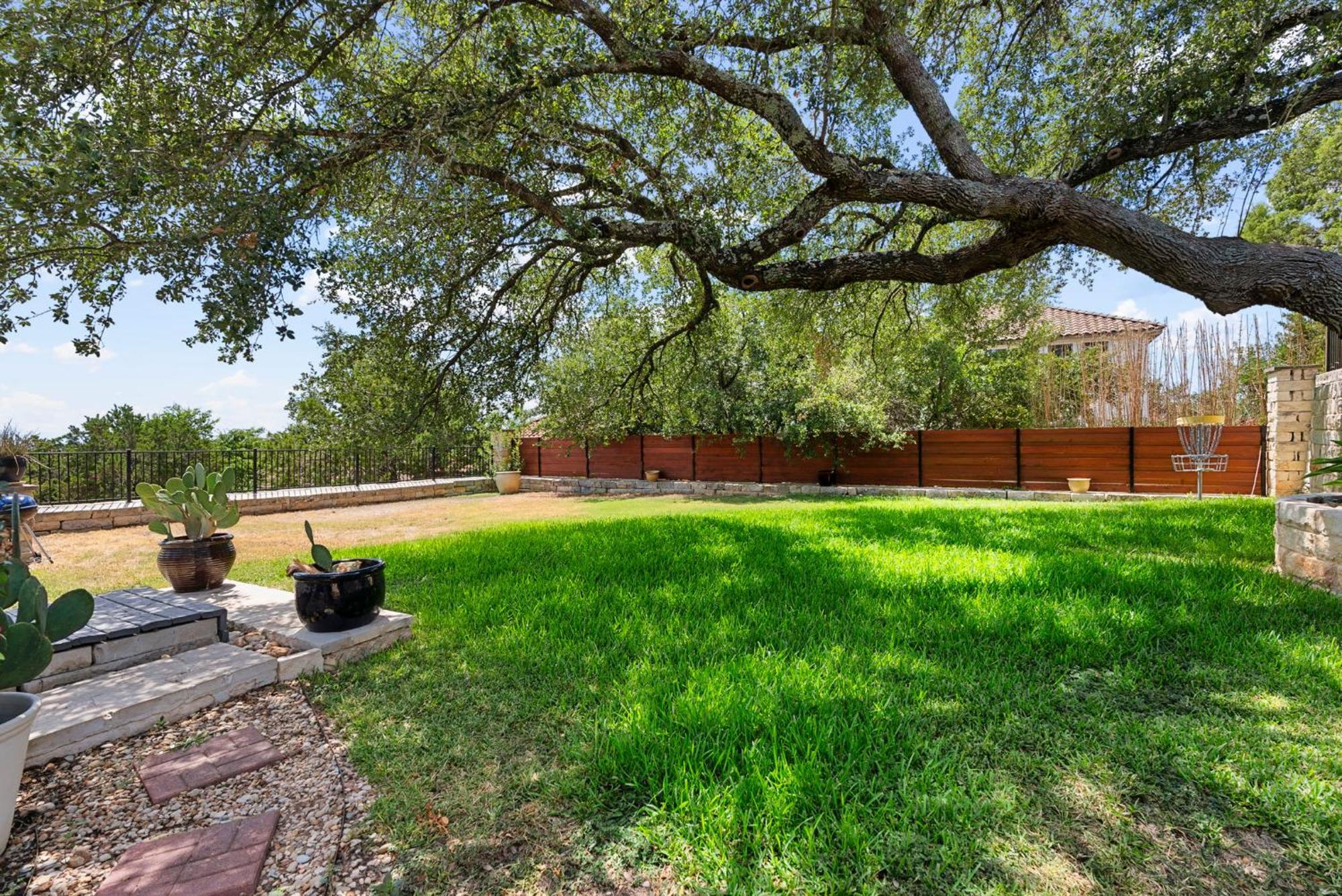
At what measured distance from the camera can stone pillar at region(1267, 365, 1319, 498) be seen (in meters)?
8.66

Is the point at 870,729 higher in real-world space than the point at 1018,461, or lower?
lower

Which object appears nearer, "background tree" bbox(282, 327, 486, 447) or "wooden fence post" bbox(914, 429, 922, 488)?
"background tree" bbox(282, 327, 486, 447)

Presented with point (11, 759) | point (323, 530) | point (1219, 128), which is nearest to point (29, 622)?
point (11, 759)

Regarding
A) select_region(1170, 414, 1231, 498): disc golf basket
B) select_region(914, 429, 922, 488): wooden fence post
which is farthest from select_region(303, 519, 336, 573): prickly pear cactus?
select_region(914, 429, 922, 488): wooden fence post

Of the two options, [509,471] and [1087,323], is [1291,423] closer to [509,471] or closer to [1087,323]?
[1087,323]

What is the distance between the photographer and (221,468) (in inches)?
521

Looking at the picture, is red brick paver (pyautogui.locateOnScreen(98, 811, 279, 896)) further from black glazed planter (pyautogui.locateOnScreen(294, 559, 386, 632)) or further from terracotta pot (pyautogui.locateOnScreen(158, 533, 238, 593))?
terracotta pot (pyautogui.locateOnScreen(158, 533, 238, 593))

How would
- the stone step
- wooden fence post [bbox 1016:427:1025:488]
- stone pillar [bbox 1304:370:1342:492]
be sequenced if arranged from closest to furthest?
the stone step < stone pillar [bbox 1304:370:1342:492] < wooden fence post [bbox 1016:427:1025:488]

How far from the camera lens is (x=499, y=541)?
676 cm

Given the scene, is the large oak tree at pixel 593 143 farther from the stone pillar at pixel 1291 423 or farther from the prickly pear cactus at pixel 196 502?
the stone pillar at pixel 1291 423

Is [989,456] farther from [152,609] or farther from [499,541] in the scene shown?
[152,609]

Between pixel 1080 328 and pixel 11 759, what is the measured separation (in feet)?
87.2

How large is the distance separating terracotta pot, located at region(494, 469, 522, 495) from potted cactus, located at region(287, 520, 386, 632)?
13.7m

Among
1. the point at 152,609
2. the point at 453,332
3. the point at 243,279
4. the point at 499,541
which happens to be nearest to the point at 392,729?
the point at 152,609
